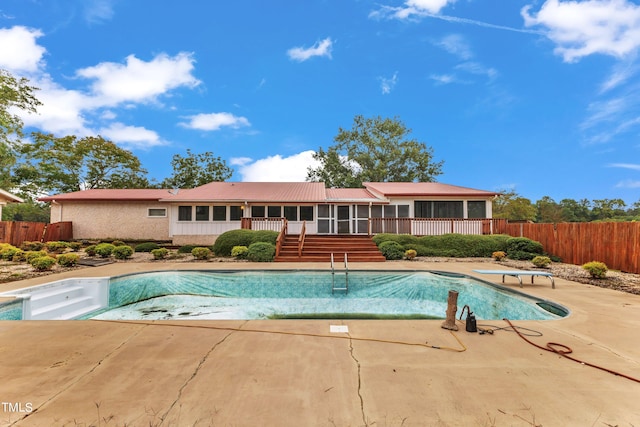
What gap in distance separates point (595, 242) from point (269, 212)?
15039 millimetres

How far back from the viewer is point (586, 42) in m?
15.1

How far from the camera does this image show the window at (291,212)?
59.3 feet

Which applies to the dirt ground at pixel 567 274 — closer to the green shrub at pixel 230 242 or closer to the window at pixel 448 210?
the green shrub at pixel 230 242

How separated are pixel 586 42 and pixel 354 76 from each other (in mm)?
16659

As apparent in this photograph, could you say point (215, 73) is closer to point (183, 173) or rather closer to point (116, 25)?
point (116, 25)

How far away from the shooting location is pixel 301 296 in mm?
9031

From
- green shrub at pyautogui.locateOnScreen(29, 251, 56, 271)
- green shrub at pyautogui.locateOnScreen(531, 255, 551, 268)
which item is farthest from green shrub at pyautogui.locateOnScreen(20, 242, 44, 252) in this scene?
green shrub at pyautogui.locateOnScreen(531, 255, 551, 268)

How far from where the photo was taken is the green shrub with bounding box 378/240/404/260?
13562 mm

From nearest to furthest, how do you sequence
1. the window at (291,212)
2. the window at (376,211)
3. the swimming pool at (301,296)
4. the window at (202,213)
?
the swimming pool at (301,296)
the window at (202,213)
the window at (291,212)
the window at (376,211)

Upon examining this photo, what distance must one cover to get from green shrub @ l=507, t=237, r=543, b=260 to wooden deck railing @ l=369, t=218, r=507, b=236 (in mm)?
2601

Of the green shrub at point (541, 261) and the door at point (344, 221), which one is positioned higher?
the door at point (344, 221)

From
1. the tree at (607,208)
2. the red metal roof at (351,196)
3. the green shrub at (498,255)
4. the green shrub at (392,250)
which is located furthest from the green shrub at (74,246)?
the tree at (607,208)

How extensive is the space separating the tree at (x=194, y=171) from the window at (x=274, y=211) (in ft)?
51.9

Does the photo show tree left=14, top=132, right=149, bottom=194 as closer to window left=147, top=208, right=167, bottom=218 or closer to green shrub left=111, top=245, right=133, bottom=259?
window left=147, top=208, right=167, bottom=218
